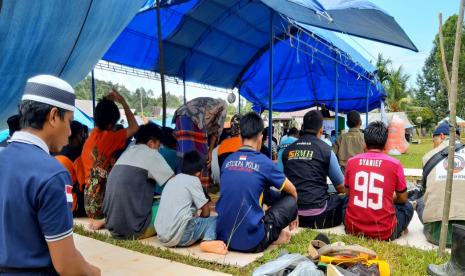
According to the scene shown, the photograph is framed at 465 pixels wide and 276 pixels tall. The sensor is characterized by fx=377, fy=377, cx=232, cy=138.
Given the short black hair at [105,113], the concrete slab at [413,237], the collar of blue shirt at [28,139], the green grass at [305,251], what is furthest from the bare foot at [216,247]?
the collar of blue shirt at [28,139]

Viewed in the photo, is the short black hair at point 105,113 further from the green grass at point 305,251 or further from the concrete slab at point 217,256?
the concrete slab at point 217,256

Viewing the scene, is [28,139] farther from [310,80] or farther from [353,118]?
[310,80]

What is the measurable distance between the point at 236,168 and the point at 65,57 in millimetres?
1704

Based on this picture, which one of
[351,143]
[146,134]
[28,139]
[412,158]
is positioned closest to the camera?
[28,139]

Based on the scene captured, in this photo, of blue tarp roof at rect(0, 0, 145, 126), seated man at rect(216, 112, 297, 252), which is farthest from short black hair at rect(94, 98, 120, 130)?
seated man at rect(216, 112, 297, 252)

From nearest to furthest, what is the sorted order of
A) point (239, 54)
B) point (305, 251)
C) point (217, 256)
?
point (217, 256) → point (305, 251) → point (239, 54)

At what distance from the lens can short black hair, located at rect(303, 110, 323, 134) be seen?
438cm

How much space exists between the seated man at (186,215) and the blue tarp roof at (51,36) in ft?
4.43

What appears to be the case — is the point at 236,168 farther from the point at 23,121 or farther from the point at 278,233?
the point at 23,121

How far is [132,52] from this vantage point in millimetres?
8383

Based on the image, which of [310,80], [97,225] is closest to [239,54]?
[310,80]

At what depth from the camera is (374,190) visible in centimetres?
368

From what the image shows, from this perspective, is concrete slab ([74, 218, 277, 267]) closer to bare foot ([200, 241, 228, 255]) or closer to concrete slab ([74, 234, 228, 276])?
bare foot ([200, 241, 228, 255])

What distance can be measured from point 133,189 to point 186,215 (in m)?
0.65
